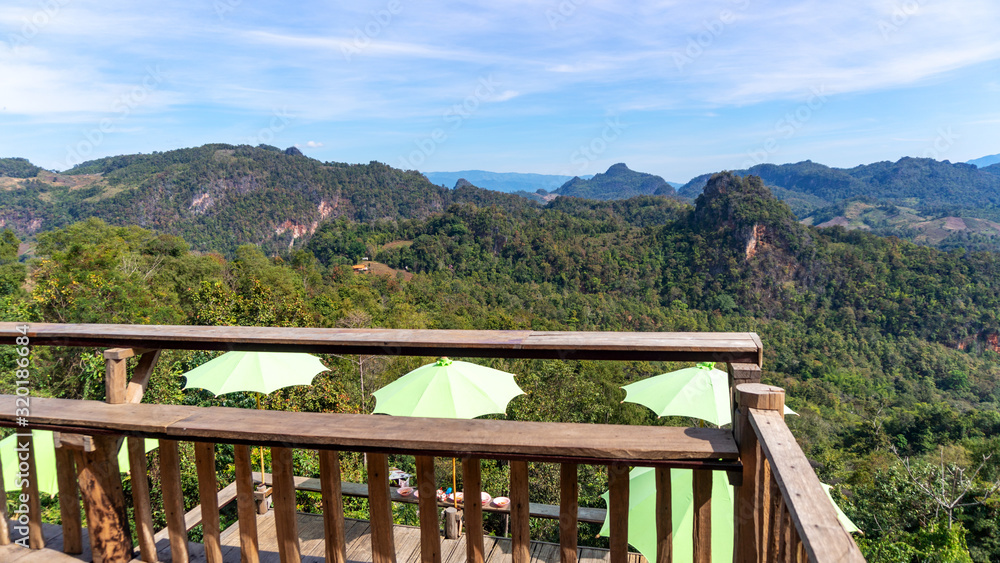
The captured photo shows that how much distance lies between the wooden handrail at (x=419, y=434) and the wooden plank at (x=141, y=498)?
0.36 feet

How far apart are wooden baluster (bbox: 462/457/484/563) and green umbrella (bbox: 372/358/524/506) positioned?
2.87m

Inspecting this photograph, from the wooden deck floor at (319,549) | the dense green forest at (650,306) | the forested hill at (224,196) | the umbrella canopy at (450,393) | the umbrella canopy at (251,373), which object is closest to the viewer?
the wooden deck floor at (319,549)

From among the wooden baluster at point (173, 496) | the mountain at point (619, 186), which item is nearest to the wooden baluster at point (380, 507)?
the wooden baluster at point (173, 496)

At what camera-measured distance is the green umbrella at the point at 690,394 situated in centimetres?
430

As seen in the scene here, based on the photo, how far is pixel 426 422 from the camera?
1.17 m

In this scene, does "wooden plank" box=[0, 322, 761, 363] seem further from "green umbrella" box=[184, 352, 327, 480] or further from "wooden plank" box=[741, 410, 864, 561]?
"green umbrella" box=[184, 352, 327, 480]

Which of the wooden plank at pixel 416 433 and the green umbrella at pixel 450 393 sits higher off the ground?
the wooden plank at pixel 416 433

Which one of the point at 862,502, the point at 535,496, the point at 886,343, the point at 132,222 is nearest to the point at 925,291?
the point at 886,343

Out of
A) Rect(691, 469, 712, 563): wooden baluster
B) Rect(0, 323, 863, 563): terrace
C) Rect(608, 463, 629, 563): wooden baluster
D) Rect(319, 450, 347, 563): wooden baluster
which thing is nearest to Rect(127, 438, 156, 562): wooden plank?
Rect(0, 323, 863, 563): terrace

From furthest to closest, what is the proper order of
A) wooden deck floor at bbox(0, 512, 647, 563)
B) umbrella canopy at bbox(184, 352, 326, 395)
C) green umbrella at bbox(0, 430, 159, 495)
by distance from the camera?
umbrella canopy at bbox(184, 352, 326, 395), green umbrella at bbox(0, 430, 159, 495), wooden deck floor at bbox(0, 512, 647, 563)

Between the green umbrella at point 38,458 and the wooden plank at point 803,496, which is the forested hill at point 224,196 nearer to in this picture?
the green umbrella at point 38,458

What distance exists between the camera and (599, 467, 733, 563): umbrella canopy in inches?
107

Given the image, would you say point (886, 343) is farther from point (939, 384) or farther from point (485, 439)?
point (485, 439)

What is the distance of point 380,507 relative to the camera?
4.03 ft
